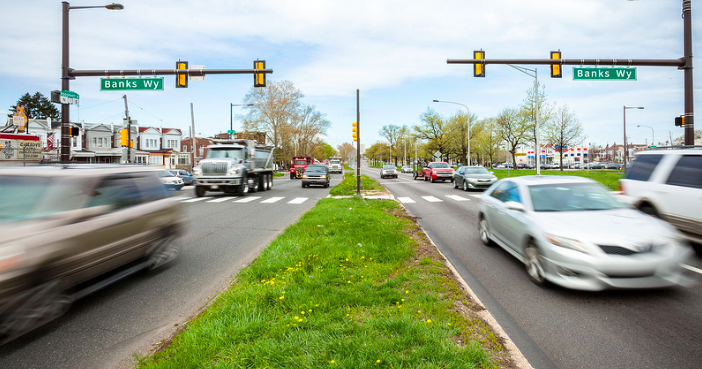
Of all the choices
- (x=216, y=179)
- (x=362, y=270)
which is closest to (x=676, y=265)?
(x=362, y=270)

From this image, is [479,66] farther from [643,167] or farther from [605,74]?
[643,167]

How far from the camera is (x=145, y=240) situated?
562cm

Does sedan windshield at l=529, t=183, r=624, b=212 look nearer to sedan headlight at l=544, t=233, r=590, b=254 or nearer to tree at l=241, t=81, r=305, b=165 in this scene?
sedan headlight at l=544, t=233, r=590, b=254

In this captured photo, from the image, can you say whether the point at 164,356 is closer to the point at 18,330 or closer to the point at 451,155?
the point at 18,330

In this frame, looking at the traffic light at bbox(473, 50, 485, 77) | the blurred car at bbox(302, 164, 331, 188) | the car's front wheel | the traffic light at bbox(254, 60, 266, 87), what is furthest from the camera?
the blurred car at bbox(302, 164, 331, 188)

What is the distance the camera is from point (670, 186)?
7066 mm

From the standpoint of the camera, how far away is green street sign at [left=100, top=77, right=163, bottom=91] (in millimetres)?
16938

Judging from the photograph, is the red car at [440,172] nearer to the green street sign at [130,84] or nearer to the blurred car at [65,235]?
the green street sign at [130,84]

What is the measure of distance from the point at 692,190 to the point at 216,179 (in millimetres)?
18039

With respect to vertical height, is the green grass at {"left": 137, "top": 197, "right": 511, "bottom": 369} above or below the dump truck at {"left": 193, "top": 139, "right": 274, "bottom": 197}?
below

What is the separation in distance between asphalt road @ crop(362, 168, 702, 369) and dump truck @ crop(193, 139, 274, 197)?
51.7 feet

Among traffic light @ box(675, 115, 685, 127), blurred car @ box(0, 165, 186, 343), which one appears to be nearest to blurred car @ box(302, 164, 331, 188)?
traffic light @ box(675, 115, 685, 127)

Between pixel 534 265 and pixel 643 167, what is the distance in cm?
442

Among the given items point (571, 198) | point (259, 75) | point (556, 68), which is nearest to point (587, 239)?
point (571, 198)
